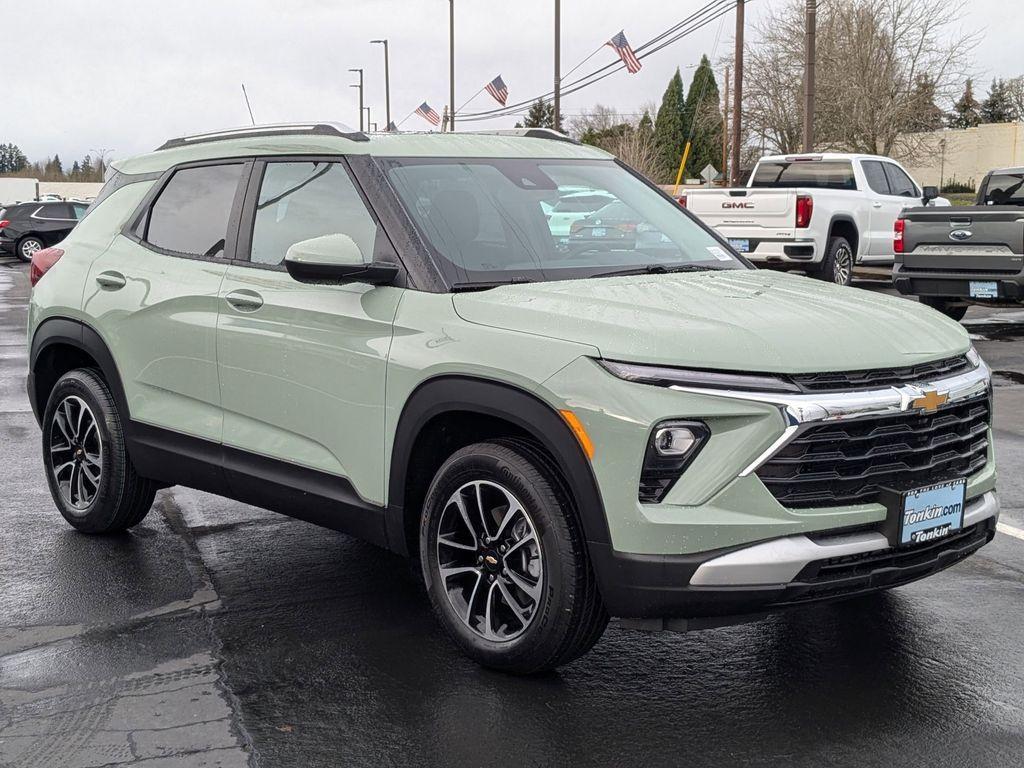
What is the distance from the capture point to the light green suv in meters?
3.62

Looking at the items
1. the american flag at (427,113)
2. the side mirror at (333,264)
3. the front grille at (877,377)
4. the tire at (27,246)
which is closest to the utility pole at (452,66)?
the american flag at (427,113)

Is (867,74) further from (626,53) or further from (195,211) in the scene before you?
(195,211)

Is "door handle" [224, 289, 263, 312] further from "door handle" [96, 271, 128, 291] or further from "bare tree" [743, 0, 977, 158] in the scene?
"bare tree" [743, 0, 977, 158]

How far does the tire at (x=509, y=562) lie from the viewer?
12.6ft

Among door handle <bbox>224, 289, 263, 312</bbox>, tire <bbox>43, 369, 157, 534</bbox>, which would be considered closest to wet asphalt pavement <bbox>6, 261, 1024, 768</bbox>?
tire <bbox>43, 369, 157, 534</bbox>

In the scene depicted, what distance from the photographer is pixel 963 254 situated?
45.5 feet

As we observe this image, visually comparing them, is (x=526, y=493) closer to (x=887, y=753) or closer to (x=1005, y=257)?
(x=887, y=753)

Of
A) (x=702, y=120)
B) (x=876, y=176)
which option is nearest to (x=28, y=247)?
(x=876, y=176)

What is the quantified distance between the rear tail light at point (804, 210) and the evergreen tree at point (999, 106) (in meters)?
72.6

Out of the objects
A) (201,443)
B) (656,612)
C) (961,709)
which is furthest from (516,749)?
(201,443)

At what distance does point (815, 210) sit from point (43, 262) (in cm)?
1360

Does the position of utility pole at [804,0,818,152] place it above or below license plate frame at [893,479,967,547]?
above

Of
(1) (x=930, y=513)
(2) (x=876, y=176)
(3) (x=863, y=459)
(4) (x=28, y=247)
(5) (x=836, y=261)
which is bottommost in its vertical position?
(4) (x=28, y=247)

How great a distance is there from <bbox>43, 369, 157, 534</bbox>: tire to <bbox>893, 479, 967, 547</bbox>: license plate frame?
3574mm
